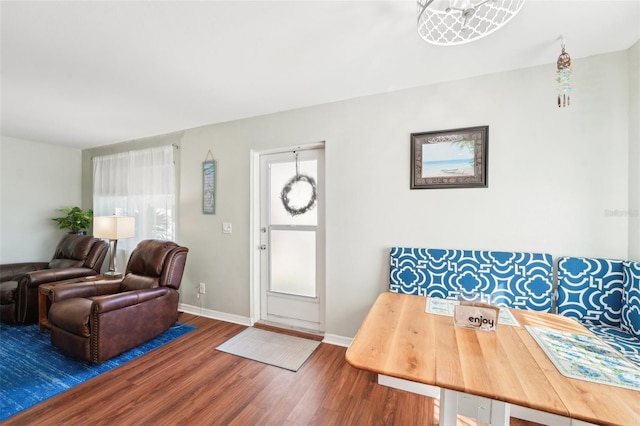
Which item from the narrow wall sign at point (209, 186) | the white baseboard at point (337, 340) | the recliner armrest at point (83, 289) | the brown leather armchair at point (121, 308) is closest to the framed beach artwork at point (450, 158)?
the white baseboard at point (337, 340)

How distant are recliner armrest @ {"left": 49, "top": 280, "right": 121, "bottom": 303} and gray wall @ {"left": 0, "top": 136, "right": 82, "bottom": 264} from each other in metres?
2.27

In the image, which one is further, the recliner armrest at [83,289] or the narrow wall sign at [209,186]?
the narrow wall sign at [209,186]

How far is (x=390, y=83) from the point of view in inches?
88.7

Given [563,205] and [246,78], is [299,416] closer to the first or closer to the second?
[563,205]

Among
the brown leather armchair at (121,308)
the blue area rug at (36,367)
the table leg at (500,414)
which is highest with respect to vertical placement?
the table leg at (500,414)

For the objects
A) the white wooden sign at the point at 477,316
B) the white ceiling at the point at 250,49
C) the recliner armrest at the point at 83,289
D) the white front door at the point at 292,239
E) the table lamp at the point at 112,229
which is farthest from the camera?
the table lamp at the point at 112,229

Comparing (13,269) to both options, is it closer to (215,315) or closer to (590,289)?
(215,315)

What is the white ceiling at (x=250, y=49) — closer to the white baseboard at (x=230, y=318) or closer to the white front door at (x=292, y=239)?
the white front door at (x=292, y=239)

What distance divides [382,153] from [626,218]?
5.72 feet

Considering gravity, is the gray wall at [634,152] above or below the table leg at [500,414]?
above

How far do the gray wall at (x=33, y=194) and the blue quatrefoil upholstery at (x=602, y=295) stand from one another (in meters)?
6.49

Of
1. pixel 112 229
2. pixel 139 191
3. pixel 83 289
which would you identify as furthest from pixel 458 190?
pixel 139 191

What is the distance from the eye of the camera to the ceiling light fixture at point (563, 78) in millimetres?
1700

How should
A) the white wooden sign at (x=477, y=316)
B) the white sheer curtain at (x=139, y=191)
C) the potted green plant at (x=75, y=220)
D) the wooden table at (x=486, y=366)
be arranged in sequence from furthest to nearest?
the potted green plant at (x=75, y=220) < the white sheer curtain at (x=139, y=191) < the white wooden sign at (x=477, y=316) < the wooden table at (x=486, y=366)
